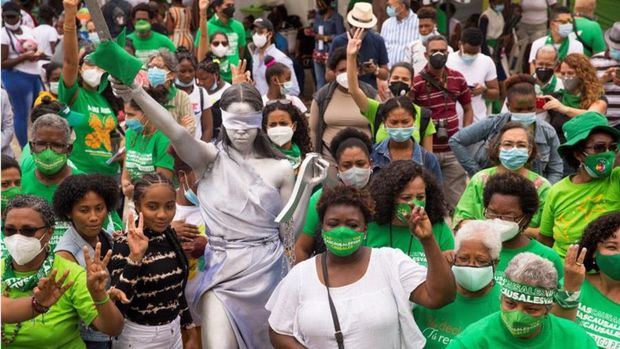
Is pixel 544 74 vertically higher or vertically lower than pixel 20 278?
lower

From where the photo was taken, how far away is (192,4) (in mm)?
16984

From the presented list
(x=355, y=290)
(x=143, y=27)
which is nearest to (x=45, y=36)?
(x=143, y=27)

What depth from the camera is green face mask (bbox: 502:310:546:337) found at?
190 inches

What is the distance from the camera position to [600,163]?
7.04 metres

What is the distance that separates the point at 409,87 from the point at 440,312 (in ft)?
15.4

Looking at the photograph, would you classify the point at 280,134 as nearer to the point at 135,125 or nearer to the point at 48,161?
the point at 135,125

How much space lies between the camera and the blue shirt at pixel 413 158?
7.90 meters

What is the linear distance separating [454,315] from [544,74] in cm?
506

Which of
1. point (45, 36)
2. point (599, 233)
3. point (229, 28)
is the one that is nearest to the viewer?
point (599, 233)

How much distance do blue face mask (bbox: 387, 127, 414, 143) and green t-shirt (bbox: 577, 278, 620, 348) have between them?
254cm

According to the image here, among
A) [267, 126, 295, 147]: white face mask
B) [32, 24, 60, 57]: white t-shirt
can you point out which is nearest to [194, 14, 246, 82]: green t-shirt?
[32, 24, 60, 57]: white t-shirt

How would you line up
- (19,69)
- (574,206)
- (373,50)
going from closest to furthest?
(574,206), (373,50), (19,69)

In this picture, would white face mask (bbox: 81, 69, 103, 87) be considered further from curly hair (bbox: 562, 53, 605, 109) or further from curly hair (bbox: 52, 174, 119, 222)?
curly hair (bbox: 562, 53, 605, 109)

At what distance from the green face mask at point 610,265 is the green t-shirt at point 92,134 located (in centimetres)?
483
